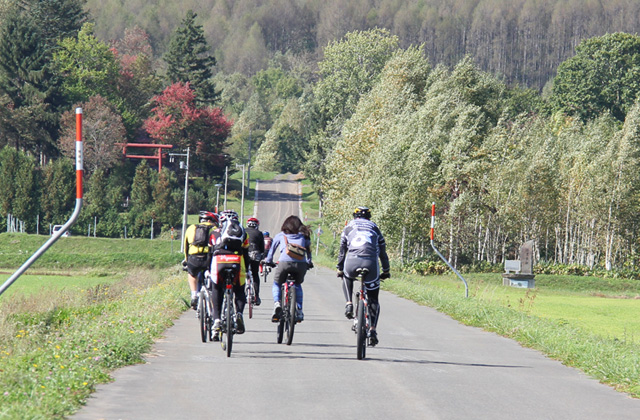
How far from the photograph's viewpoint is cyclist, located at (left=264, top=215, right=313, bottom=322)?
1312 cm

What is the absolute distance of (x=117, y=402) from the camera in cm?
803

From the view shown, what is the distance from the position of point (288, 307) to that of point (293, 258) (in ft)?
2.50

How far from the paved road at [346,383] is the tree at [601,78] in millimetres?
79441

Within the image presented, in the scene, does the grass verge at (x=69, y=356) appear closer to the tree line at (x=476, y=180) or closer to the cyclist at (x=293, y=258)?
the cyclist at (x=293, y=258)

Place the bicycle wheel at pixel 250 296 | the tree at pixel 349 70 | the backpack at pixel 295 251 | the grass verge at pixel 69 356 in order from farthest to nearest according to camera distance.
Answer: the tree at pixel 349 70, the bicycle wheel at pixel 250 296, the backpack at pixel 295 251, the grass verge at pixel 69 356

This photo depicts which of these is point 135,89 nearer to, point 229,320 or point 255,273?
point 255,273

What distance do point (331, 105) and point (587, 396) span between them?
3461 inches

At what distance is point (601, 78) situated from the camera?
9006cm

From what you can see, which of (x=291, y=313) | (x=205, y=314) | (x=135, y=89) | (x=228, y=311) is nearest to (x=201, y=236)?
(x=205, y=314)

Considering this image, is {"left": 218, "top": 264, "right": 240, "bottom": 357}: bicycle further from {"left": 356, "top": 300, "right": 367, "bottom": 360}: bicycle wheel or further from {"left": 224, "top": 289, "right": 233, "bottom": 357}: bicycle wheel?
{"left": 356, "top": 300, "right": 367, "bottom": 360}: bicycle wheel

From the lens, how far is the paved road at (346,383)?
8.05 m

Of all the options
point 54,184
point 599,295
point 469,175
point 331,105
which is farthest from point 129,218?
point 599,295

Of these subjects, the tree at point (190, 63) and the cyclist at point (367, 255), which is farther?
the tree at point (190, 63)

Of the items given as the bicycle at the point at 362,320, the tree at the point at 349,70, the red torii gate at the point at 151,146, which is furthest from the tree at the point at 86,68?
the bicycle at the point at 362,320
